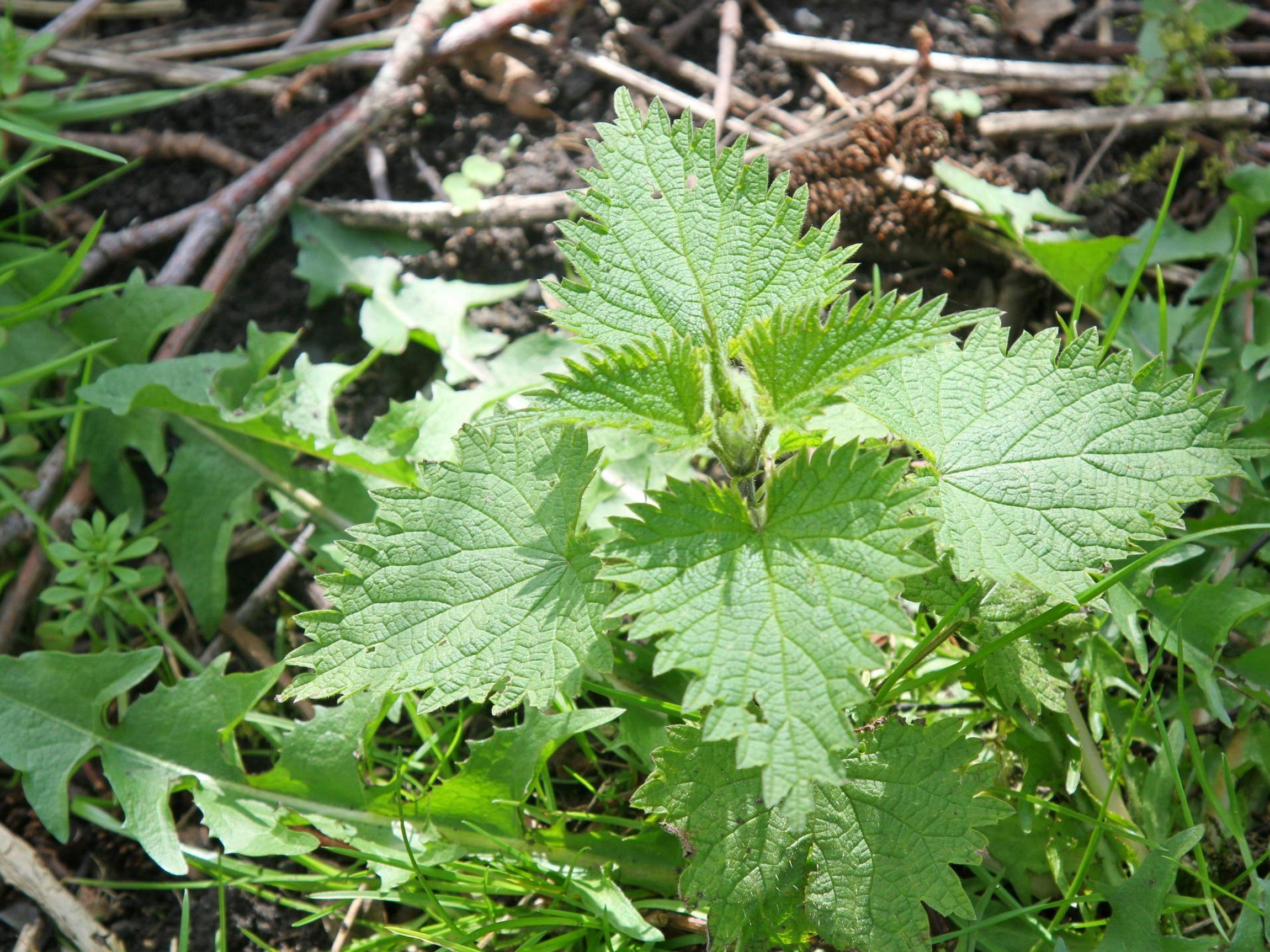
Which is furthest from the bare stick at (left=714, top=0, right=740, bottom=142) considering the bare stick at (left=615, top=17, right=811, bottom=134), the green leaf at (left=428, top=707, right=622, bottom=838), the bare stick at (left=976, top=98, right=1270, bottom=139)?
the green leaf at (left=428, top=707, right=622, bottom=838)

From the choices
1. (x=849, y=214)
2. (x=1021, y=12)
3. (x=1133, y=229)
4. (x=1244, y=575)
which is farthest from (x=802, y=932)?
(x=1021, y=12)

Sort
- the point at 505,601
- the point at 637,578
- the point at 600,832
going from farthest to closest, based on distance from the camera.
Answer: the point at 600,832
the point at 505,601
the point at 637,578

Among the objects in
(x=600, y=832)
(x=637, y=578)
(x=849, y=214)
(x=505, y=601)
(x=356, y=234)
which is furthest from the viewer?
(x=356, y=234)

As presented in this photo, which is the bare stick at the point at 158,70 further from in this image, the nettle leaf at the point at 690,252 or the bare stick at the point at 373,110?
the nettle leaf at the point at 690,252

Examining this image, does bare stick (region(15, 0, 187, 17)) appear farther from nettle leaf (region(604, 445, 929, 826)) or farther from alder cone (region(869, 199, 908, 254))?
nettle leaf (region(604, 445, 929, 826))

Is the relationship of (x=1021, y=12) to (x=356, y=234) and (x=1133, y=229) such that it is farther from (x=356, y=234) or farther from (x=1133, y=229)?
(x=356, y=234)

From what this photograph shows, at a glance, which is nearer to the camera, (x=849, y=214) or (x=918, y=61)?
(x=849, y=214)

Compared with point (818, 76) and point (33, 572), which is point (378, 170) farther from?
point (33, 572)
